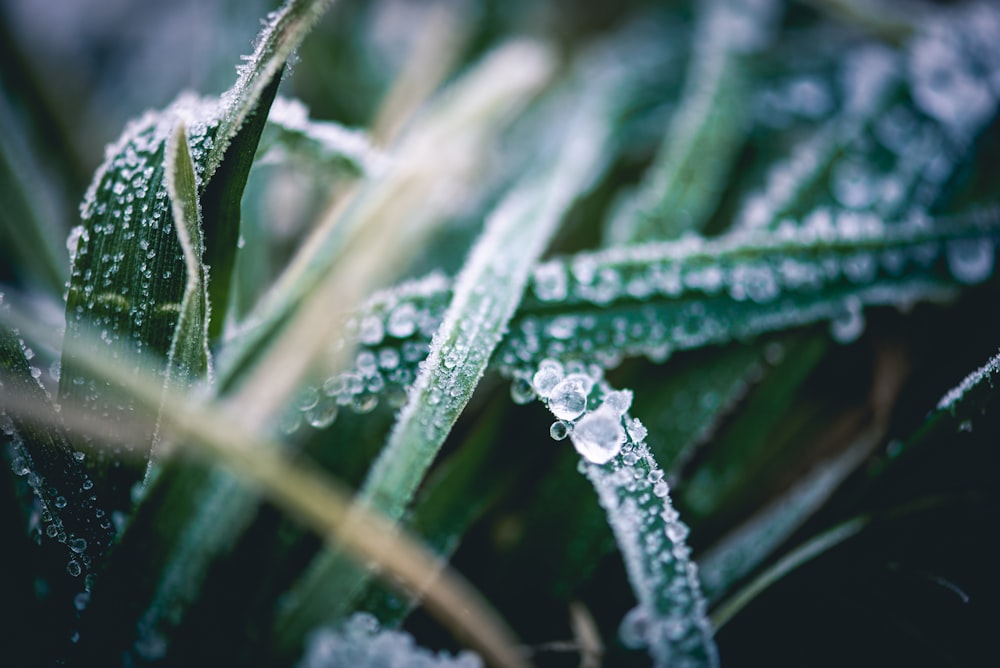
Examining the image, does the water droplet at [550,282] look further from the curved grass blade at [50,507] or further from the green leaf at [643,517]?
the curved grass blade at [50,507]

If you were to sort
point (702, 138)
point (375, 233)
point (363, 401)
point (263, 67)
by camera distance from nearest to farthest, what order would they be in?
point (263, 67) < point (363, 401) < point (375, 233) < point (702, 138)

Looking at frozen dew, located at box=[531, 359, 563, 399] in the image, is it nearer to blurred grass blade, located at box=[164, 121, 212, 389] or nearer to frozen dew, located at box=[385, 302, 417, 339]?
frozen dew, located at box=[385, 302, 417, 339]

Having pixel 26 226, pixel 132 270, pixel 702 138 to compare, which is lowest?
pixel 132 270

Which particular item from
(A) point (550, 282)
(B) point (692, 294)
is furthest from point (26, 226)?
(B) point (692, 294)

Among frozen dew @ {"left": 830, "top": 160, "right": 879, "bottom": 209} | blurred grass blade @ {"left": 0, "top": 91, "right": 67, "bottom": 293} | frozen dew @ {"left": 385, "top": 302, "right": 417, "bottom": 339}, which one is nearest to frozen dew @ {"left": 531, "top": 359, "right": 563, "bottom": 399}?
frozen dew @ {"left": 385, "top": 302, "right": 417, "bottom": 339}

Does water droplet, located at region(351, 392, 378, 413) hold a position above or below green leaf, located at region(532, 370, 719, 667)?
above

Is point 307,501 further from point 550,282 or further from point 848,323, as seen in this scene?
point 848,323

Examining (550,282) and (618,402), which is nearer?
(618,402)

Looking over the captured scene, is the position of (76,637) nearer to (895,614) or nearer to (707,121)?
(895,614)

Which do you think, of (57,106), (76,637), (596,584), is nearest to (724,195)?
(596,584)
